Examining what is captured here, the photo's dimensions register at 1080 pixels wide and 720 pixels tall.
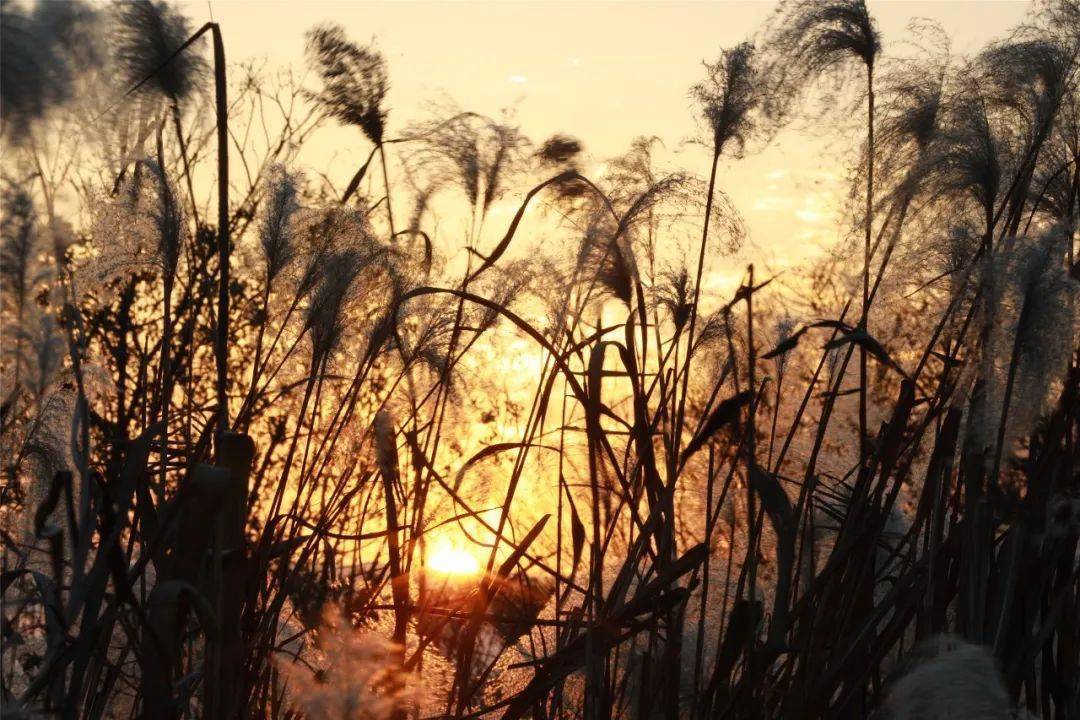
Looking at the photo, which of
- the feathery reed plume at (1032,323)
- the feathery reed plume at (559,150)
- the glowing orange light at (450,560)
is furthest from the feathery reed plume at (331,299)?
the feathery reed plume at (1032,323)

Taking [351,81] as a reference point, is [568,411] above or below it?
below

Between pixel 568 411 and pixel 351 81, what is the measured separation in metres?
0.77

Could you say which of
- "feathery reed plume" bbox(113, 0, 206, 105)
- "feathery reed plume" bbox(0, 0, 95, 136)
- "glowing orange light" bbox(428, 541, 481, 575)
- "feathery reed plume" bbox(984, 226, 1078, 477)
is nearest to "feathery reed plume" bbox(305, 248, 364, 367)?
"feathery reed plume" bbox(113, 0, 206, 105)

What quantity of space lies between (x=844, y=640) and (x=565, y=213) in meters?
0.98

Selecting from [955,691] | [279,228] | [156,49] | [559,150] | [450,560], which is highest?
[559,150]

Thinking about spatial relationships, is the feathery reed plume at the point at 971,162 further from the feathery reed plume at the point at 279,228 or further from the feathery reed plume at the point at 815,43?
the feathery reed plume at the point at 279,228

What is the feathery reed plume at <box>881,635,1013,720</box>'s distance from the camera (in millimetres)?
978

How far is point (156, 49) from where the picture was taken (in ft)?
5.41

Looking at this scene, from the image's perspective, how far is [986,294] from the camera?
1308 millimetres

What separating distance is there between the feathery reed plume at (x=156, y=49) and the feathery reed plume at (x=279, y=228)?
0.29 metres

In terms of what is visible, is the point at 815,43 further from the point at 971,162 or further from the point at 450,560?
the point at 450,560

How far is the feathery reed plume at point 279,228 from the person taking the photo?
1.88 meters

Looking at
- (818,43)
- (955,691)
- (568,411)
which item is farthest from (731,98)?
(955,691)

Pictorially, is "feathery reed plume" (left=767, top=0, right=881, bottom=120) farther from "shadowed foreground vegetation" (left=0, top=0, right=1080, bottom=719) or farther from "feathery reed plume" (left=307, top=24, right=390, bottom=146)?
"feathery reed plume" (left=307, top=24, right=390, bottom=146)
